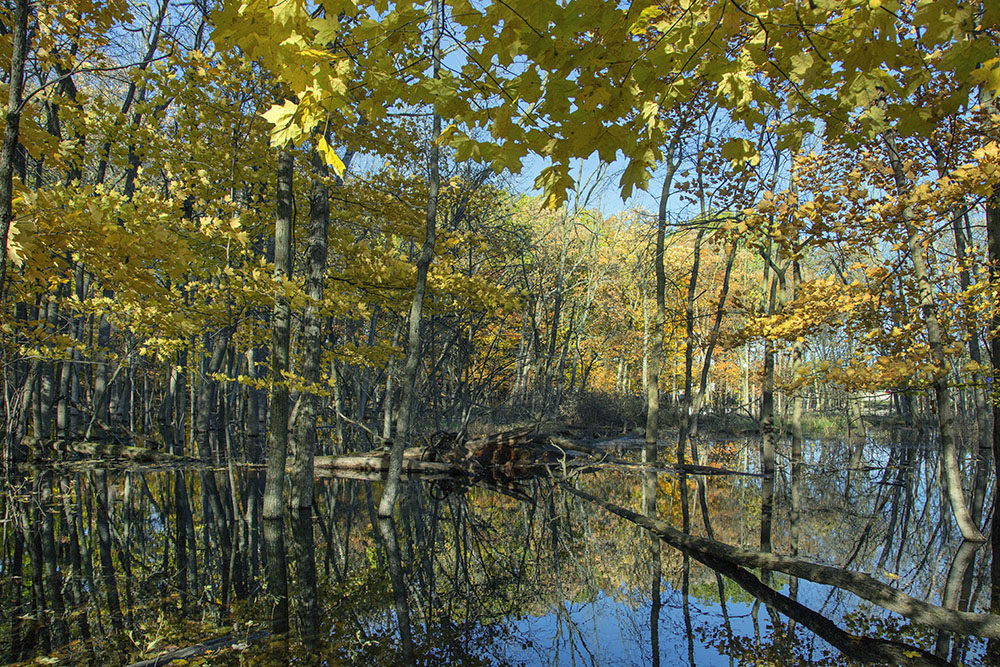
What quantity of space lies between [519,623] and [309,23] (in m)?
4.84

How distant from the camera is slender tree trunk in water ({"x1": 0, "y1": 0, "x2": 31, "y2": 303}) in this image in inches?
156

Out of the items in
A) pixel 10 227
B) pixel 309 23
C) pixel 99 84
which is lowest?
pixel 10 227

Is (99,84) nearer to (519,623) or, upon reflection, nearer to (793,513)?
(519,623)

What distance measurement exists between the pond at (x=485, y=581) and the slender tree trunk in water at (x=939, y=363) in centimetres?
56

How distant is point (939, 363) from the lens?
27.1ft

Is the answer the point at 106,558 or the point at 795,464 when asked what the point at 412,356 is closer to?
the point at 106,558

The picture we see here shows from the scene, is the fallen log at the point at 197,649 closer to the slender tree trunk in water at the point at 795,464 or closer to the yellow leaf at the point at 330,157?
the yellow leaf at the point at 330,157

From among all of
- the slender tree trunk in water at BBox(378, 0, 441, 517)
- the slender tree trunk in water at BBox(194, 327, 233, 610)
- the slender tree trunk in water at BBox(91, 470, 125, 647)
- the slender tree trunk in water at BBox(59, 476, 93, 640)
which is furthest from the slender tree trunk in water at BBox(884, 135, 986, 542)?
the slender tree trunk in water at BBox(59, 476, 93, 640)

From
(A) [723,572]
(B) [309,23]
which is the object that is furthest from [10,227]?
(A) [723,572]

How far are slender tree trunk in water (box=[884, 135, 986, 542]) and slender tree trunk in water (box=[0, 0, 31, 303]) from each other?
9.93m

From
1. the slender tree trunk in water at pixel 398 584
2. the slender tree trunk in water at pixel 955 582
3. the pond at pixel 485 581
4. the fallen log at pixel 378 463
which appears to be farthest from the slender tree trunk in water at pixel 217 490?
the slender tree trunk in water at pixel 955 582

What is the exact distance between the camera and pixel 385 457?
14.8m

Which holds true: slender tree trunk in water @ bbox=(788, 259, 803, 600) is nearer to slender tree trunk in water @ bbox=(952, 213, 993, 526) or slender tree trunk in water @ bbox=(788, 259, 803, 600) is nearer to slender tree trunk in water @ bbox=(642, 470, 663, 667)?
slender tree trunk in water @ bbox=(642, 470, 663, 667)

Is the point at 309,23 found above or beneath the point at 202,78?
beneath
